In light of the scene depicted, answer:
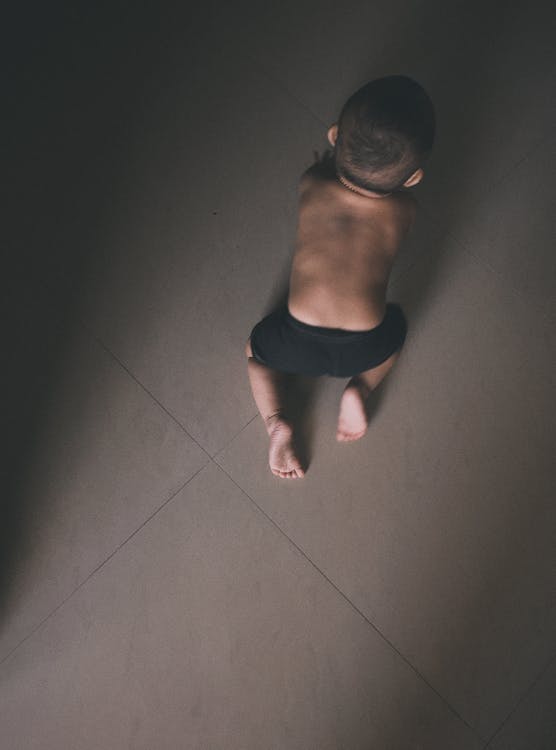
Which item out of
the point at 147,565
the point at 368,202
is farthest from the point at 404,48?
the point at 147,565

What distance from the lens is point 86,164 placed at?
3.56ft

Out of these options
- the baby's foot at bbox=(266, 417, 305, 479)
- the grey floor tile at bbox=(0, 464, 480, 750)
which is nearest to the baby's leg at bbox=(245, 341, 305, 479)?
the baby's foot at bbox=(266, 417, 305, 479)

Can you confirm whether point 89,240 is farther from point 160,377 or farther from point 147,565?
point 147,565

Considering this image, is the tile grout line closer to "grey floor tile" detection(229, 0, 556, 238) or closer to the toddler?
the toddler

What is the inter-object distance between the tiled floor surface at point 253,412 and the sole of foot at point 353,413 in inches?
1.5

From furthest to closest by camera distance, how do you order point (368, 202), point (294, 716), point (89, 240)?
point (89, 240) < point (294, 716) < point (368, 202)

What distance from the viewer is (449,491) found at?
1.01m

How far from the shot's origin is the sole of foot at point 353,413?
0.97m

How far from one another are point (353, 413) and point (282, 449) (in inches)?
5.4

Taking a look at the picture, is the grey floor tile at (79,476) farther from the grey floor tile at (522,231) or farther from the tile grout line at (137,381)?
the grey floor tile at (522,231)

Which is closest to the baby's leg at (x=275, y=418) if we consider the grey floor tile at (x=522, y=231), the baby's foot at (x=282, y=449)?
the baby's foot at (x=282, y=449)

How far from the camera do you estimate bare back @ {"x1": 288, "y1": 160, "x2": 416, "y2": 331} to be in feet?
2.74

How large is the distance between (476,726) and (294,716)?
304 millimetres

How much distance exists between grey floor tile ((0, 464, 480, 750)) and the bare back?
390 mm
